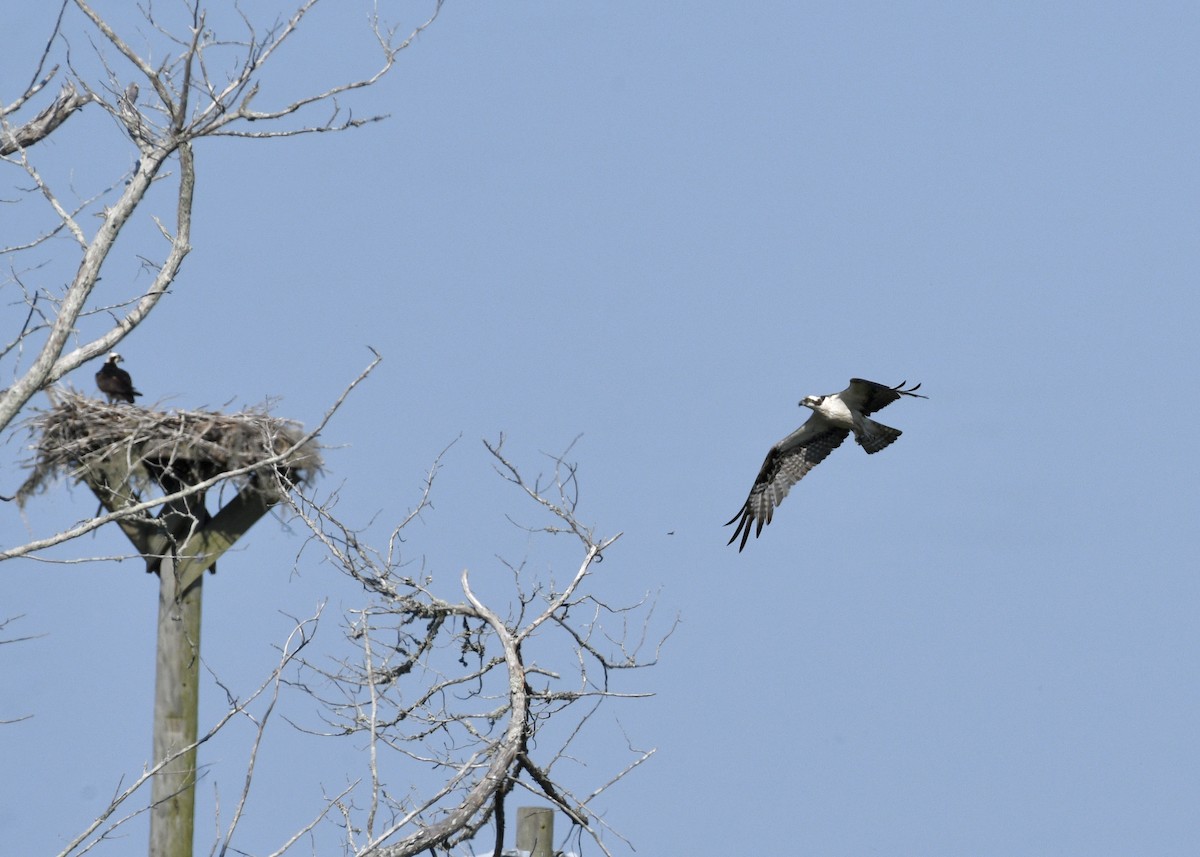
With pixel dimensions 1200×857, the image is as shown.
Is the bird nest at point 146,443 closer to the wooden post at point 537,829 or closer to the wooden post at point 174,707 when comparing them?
the wooden post at point 174,707

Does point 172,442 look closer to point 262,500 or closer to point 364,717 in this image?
point 262,500

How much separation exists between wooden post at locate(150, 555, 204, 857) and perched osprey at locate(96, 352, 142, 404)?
3.05m

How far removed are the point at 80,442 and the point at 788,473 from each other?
4.44m

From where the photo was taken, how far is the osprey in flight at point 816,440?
29.6 ft

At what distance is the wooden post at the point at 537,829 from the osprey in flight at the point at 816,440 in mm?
3517

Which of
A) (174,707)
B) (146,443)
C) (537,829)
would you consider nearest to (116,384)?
(146,443)

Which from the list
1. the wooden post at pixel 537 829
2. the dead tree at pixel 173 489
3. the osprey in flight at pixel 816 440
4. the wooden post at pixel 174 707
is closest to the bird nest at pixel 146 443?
the dead tree at pixel 173 489

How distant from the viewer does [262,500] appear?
8.63 m

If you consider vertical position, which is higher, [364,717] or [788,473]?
[788,473]

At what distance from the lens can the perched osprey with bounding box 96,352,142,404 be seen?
11.2 metres

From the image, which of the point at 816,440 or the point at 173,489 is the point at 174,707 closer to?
the point at 173,489

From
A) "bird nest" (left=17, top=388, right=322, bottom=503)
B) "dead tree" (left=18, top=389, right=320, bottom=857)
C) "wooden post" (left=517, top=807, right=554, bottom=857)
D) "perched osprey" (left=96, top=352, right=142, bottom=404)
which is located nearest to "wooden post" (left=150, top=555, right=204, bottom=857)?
"dead tree" (left=18, top=389, right=320, bottom=857)

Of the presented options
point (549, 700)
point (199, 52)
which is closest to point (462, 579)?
point (549, 700)

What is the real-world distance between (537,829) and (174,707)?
311 centimetres
